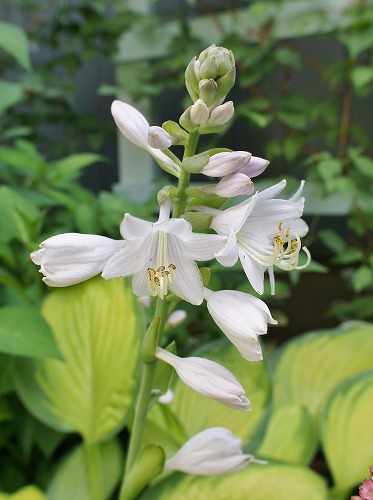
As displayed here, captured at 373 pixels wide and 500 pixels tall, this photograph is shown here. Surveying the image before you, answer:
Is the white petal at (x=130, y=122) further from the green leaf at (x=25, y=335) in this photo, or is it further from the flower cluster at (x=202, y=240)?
the green leaf at (x=25, y=335)

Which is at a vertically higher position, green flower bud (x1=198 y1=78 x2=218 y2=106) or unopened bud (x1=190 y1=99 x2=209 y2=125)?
green flower bud (x1=198 y1=78 x2=218 y2=106)

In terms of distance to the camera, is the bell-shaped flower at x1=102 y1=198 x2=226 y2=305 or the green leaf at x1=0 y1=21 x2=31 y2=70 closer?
the bell-shaped flower at x1=102 y1=198 x2=226 y2=305

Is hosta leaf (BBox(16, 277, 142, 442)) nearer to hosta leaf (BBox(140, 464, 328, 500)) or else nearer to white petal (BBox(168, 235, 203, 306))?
hosta leaf (BBox(140, 464, 328, 500))

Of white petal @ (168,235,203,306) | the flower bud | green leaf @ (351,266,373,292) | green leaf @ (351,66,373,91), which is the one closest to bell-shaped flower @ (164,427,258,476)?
white petal @ (168,235,203,306)

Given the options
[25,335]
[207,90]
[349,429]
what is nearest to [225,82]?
[207,90]

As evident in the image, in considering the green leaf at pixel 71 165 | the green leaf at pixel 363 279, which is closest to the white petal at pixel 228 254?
the green leaf at pixel 71 165

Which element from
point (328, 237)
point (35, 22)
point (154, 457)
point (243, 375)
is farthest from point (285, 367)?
point (35, 22)

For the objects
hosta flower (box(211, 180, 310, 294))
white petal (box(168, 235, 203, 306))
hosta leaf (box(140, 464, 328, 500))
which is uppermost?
hosta flower (box(211, 180, 310, 294))

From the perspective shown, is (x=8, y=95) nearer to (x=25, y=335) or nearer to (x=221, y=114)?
(x=25, y=335)
